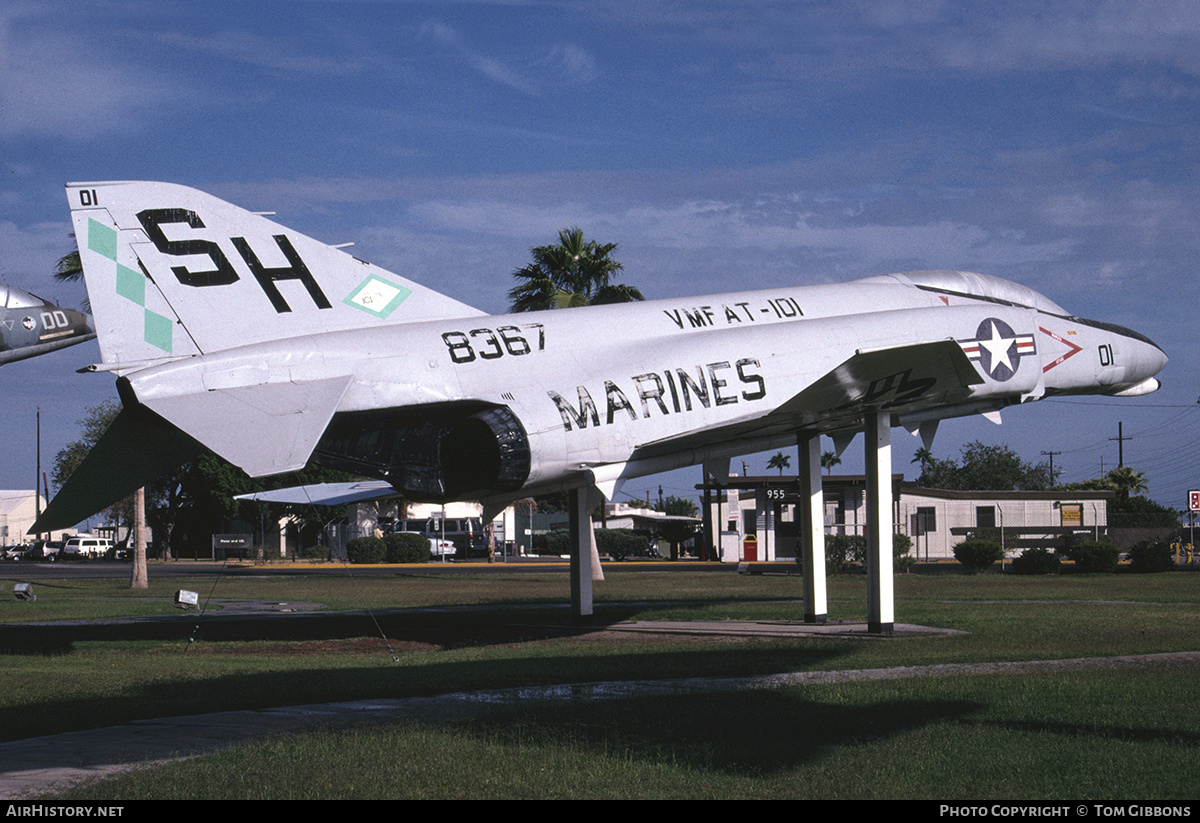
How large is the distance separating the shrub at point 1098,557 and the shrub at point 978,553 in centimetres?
312

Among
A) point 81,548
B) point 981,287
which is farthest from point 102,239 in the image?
point 81,548

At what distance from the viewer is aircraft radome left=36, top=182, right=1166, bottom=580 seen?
13430 mm

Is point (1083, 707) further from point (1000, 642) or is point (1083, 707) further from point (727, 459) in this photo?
point (727, 459)

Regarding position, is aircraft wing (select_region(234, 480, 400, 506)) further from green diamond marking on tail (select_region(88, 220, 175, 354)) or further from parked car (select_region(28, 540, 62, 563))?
parked car (select_region(28, 540, 62, 563))

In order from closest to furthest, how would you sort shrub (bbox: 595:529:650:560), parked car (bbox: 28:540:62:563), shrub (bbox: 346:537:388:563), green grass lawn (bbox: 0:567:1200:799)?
green grass lawn (bbox: 0:567:1200:799) → shrub (bbox: 346:537:388:563) → shrub (bbox: 595:529:650:560) → parked car (bbox: 28:540:62:563)

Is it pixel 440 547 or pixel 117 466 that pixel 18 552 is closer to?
pixel 440 547

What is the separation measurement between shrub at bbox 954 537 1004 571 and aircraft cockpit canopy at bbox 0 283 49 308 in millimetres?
34171

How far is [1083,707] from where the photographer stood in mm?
10648

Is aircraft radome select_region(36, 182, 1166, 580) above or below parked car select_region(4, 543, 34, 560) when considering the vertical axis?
above

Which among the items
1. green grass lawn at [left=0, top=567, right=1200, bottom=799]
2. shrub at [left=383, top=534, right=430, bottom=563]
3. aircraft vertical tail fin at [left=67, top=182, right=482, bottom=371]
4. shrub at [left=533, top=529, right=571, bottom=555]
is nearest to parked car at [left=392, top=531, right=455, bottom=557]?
shrub at [left=383, top=534, right=430, bottom=563]

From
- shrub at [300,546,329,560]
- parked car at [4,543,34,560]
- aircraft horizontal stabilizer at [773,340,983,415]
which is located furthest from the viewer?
parked car at [4,543,34,560]

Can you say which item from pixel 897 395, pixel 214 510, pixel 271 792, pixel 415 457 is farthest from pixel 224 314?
pixel 214 510

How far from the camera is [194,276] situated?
14.3m

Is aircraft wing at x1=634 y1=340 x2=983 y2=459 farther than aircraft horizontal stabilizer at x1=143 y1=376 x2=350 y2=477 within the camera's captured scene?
Yes
